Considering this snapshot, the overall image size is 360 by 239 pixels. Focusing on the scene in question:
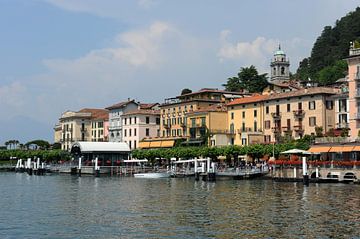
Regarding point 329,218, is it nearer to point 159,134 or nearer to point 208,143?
point 208,143

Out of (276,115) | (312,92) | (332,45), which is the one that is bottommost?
(276,115)

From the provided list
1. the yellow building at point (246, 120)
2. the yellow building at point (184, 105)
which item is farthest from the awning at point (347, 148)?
the yellow building at point (184, 105)

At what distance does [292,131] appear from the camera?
102312mm

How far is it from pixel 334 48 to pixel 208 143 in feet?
259

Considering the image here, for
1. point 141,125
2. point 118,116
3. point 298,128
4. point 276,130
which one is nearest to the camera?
point 298,128

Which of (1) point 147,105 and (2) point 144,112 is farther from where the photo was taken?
(1) point 147,105

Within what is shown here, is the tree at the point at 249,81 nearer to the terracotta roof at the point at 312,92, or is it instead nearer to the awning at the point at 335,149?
the terracotta roof at the point at 312,92

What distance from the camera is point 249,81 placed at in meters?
146

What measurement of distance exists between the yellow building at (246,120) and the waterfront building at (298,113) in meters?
1.36

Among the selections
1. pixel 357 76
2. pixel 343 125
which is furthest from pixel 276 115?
pixel 357 76

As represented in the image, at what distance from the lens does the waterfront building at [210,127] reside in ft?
377

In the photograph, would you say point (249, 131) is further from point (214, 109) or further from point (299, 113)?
point (299, 113)

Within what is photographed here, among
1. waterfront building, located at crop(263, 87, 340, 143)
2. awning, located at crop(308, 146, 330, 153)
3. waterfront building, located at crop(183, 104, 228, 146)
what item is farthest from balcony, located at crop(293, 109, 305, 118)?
awning, located at crop(308, 146, 330, 153)

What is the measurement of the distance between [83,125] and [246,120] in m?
69.5
